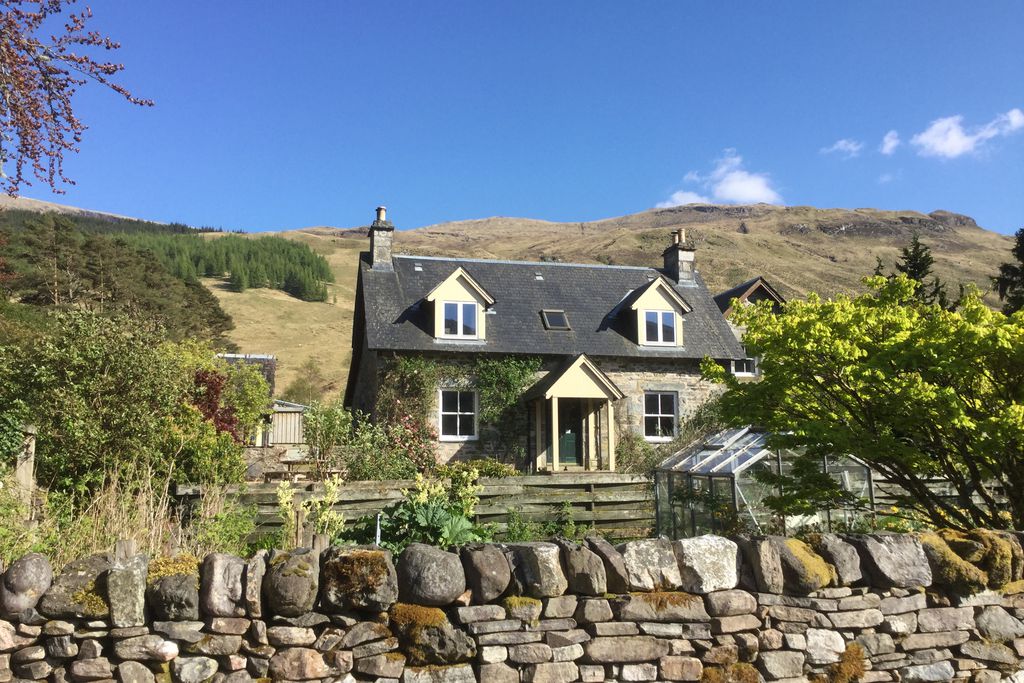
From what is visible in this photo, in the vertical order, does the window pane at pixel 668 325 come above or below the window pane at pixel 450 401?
above

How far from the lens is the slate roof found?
72.7 ft

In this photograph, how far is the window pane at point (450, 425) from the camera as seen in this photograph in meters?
21.8

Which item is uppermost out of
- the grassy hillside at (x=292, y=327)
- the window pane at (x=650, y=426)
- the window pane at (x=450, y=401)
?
the grassy hillside at (x=292, y=327)

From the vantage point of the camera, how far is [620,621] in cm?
486

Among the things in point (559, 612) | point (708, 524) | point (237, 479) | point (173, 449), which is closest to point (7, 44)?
point (559, 612)

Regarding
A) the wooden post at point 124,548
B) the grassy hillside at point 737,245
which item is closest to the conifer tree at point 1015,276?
the wooden post at point 124,548

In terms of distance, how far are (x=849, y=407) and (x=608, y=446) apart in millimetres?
13488

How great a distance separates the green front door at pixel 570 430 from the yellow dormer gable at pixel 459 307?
3314 mm

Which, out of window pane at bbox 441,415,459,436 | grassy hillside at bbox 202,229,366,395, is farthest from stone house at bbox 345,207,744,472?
grassy hillside at bbox 202,229,366,395

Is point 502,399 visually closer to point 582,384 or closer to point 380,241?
point 582,384

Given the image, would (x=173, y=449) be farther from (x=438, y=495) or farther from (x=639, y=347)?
(x=639, y=347)

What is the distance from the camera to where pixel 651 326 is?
935 inches

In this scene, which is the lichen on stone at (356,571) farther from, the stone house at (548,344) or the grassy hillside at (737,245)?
the grassy hillside at (737,245)

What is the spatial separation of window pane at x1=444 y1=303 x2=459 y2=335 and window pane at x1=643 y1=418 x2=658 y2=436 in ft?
21.2
